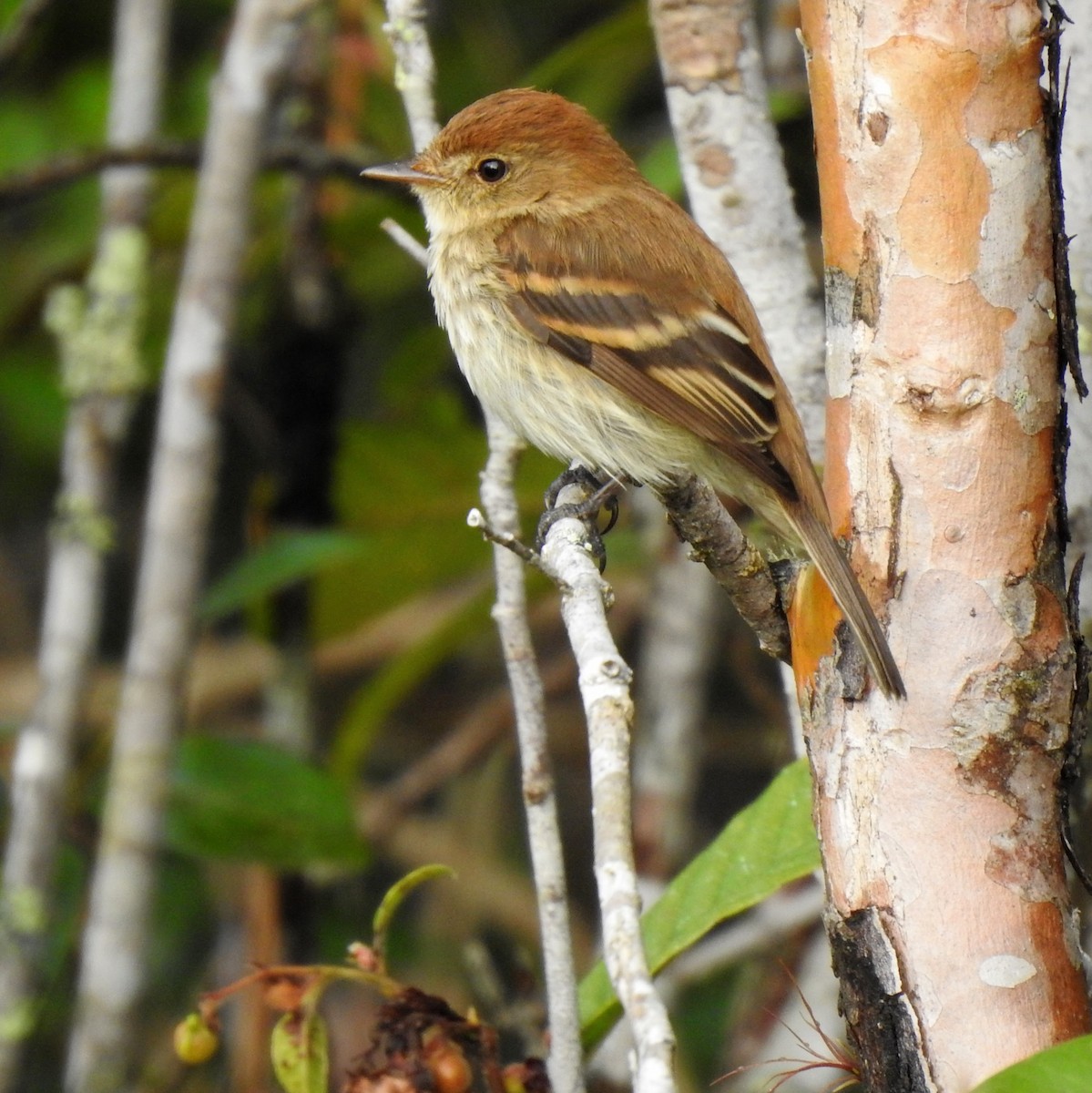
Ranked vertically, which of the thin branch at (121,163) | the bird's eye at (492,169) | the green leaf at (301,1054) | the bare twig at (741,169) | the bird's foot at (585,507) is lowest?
the green leaf at (301,1054)

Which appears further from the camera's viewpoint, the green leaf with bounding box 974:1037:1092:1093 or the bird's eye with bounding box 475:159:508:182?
the bird's eye with bounding box 475:159:508:182

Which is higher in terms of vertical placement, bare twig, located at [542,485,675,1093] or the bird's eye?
the bird's eye

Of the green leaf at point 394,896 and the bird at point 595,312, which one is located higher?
the bird at point 595,312

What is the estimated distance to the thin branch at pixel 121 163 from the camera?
3.63 m

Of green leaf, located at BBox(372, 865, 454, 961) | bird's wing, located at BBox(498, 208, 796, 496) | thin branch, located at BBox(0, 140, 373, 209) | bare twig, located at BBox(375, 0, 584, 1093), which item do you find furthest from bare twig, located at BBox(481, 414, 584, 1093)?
thin branch, located at BBox(0, 140, 373, 209)

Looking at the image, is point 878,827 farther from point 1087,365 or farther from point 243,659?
point 243,659

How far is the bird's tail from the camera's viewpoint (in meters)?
1.68

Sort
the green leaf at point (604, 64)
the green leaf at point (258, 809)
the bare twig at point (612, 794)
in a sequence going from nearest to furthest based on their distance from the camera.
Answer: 1. the bare twig at point (612, 794)
2. the green leaf at point (258, 809)
3. the green leaf at point (604, 64)

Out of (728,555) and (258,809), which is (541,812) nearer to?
(728,555)

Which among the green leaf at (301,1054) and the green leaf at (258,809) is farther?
the green leaf at (258,809)

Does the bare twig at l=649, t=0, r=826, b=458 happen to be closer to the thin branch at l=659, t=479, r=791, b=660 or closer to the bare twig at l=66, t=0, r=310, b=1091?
the thin branch at l=659, t=479, r=791, b=660

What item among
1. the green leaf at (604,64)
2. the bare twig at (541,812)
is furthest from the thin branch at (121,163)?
the bare twig at (541,812)

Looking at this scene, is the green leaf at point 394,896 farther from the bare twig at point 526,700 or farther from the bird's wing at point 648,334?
the bird's wing at point 648,334

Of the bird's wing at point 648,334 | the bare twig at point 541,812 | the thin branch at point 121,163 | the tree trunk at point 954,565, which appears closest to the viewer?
the tree trunk at point 954,565
